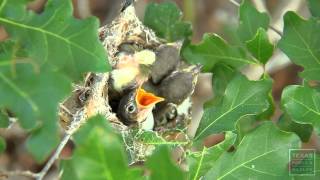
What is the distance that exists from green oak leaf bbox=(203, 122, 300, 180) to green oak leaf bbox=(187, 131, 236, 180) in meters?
0.02

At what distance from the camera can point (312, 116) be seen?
1535mm

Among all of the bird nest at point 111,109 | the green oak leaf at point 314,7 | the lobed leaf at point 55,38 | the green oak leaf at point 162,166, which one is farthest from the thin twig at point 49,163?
the green oak leaf at point 314,7

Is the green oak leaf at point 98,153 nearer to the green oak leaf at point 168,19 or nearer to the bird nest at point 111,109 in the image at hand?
the bird nest at point 111,109

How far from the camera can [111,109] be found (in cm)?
214

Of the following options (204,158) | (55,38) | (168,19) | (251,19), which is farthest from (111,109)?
(55,38)

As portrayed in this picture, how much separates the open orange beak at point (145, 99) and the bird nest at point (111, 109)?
0.30 ft

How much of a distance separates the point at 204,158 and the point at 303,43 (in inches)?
16.4

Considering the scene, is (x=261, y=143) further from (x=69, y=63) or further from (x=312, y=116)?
(x=69, y=63)

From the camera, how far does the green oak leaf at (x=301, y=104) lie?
5.00 feet

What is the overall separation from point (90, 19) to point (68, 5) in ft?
0.20

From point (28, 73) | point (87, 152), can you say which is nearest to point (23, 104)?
point (28, 73)

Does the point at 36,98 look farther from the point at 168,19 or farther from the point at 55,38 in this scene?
the point at 168,19

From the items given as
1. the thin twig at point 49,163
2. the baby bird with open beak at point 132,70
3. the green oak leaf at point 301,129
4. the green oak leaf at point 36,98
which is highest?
the green oak leaf at point 36,98

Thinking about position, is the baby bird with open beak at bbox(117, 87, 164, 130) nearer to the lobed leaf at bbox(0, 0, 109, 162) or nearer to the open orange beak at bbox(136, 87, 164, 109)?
the open orange beak at bbox(136, 87, 164, 109)
